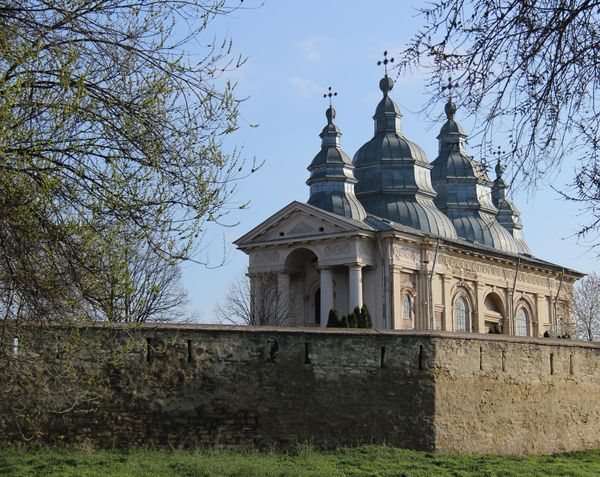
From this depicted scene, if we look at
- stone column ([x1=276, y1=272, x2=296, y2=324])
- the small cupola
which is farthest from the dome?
stone column ([x1=276, y1=272, x2=296, y2=324])

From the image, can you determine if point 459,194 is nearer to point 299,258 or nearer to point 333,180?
point 333,180

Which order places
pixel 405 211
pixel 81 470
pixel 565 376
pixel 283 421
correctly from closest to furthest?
1. pixel 81 470
2. pixel 283 421
3. pixel 565 376
4. pixel 405 211

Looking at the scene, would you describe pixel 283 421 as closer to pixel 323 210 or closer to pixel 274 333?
pixel 274 333

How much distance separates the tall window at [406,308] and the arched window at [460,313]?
Answer: 3456 millimetres

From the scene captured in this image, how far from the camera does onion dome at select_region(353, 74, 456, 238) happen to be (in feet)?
165

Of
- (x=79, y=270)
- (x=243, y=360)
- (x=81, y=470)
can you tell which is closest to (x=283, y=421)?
(x=243, y=360)

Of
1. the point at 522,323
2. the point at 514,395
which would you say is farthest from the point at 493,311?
the point at 514,395

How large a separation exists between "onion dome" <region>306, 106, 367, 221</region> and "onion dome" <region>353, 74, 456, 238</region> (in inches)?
83.1

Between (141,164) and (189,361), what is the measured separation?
35.5 feet

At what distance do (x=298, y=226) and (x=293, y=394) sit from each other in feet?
82.8

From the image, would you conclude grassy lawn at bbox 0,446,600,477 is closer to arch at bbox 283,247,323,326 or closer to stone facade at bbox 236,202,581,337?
stone facade at bbox 236,202,581,337

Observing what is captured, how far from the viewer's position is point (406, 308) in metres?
47.8

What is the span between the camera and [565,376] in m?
26.5

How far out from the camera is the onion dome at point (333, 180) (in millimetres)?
48281
